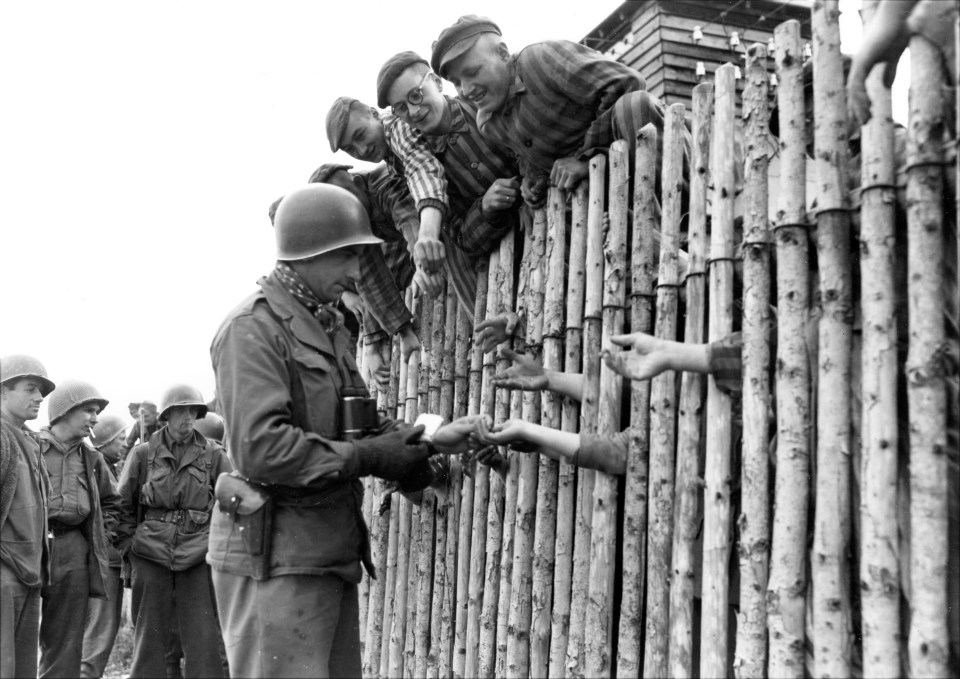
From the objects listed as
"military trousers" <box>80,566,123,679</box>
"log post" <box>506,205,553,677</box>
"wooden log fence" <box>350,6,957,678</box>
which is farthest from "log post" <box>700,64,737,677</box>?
"military trousers" <box>80,566,123,679</box>

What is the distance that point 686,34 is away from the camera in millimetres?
10484

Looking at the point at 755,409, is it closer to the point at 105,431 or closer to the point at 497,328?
the point at 497,328

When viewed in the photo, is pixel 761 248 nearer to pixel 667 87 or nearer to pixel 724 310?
pixel 724 310

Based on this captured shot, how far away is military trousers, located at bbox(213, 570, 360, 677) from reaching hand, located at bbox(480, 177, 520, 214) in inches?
84.3

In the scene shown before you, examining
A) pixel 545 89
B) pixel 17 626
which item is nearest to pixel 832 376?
pixel 545 89

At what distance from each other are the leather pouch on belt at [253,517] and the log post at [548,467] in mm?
1358

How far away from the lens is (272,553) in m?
3.44

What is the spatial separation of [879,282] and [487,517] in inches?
103

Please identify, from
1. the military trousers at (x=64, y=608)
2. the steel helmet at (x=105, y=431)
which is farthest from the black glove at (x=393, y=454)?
the steel helmet at (x=105, y=431)

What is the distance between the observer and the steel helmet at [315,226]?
12.1 feet

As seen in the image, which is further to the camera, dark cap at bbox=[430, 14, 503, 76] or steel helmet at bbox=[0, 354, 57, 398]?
steel helmet at bbox=[0, 354, 57, 398]

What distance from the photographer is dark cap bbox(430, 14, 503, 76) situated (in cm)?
439

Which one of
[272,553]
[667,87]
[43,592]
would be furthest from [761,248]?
[667,87]

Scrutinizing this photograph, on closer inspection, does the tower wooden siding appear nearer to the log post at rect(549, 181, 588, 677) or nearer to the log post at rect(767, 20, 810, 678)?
the log post at rect(549, 181, 588, 677)
